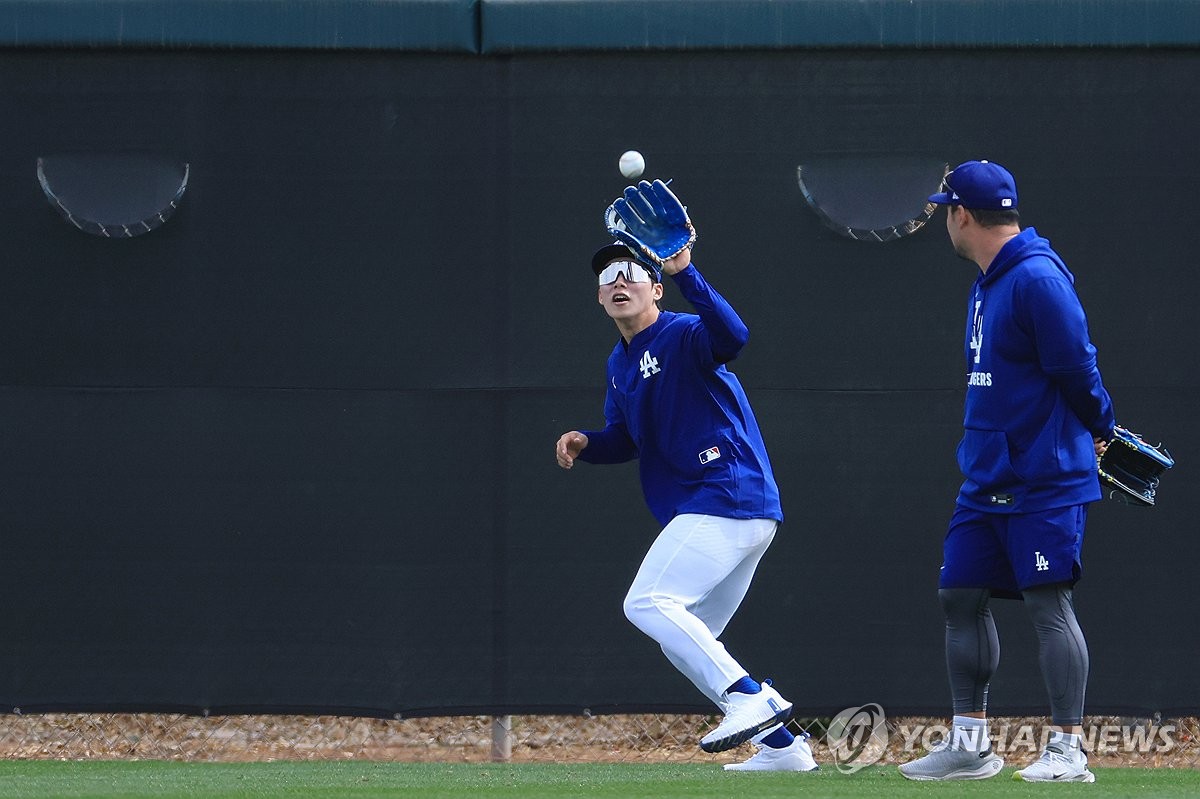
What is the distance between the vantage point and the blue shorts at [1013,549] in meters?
4.14

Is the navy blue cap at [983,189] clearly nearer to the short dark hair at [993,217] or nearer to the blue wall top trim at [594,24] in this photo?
the short dark hair at [993,217]

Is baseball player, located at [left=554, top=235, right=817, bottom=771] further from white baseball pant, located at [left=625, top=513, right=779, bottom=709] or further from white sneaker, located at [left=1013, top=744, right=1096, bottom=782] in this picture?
white sneaker, located at [left=1013, top=744, right=1096, bottom=782]

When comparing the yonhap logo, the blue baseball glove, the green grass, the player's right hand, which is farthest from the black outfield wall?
the blue baseball glove

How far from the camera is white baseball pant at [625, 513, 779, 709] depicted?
444 centimetres

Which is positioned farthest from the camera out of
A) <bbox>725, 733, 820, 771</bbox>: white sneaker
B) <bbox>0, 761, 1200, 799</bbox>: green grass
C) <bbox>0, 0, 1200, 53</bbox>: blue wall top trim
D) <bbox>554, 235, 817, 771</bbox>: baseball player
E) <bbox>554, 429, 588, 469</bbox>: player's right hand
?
<bbox>0, 0, 1200, 53</bbox>: blue wall top trim

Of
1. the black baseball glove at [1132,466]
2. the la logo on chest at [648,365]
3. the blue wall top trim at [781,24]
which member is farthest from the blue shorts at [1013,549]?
the blue wall top trim at [781,24]

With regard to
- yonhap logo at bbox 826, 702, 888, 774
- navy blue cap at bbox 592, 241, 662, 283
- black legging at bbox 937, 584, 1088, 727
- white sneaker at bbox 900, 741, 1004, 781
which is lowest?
yonhap logo at bbox 826, 702, 888, 774

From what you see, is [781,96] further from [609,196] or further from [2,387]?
[2,387]

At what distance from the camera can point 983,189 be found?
4289mm

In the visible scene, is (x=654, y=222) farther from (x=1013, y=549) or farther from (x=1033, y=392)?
(x=1013, y=549)

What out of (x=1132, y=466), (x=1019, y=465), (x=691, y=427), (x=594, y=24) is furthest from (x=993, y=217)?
(x=594, y=24)

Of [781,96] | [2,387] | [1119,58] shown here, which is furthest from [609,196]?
[2,387]

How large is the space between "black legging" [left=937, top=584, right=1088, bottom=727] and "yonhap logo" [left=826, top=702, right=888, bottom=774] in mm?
1137

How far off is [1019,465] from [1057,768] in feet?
2.68
